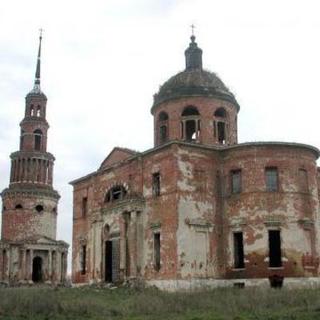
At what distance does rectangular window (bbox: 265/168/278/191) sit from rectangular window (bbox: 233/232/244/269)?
2.85 metres

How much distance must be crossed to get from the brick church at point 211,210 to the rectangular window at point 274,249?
0.05 meters

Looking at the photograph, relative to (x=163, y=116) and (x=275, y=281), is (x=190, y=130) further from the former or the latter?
(x=275, y=281)

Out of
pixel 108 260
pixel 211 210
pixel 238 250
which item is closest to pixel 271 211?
pixel 238 250

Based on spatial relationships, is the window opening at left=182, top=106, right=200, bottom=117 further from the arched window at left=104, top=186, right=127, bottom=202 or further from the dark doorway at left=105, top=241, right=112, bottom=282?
the dark doorway at left=105, top=241, right=112, bottom=282

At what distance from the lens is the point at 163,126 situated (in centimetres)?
3356

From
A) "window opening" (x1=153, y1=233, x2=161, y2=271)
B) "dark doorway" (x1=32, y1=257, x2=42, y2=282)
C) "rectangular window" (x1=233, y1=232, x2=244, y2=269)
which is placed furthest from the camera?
"dark doorway" (x1=32, y1=257, x2=42, y2=282)

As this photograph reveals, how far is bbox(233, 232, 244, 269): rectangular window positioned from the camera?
2866cm

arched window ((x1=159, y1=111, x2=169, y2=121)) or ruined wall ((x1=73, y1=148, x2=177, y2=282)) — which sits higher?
arched window ((x1=159, y1=111, x2=169, y2=121))

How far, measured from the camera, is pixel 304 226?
28.4 m

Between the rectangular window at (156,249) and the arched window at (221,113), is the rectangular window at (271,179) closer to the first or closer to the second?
the arched window at (221,113)

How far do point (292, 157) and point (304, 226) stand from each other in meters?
3.64

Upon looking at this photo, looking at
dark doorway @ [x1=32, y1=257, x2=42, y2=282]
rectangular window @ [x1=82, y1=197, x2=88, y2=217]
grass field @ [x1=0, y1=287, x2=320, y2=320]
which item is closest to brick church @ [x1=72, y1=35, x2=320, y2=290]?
rectangular window @ [x1=82, y1=197, x2=88, y2=217]

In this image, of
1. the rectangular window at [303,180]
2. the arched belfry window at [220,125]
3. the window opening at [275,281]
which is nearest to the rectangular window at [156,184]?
the arched belfry window at [220,125]

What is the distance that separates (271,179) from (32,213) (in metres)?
28.4
